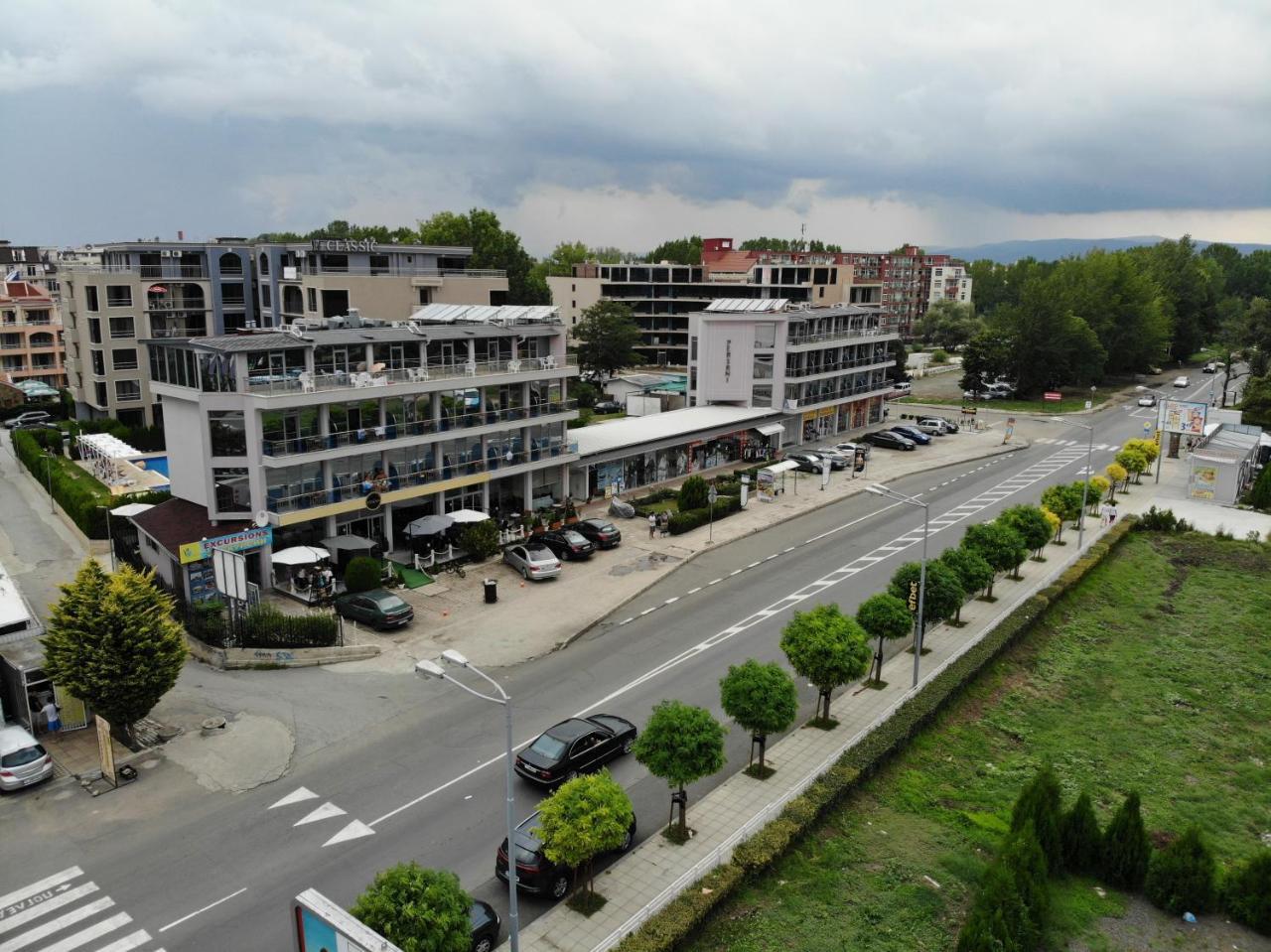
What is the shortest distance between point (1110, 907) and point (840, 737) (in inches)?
315

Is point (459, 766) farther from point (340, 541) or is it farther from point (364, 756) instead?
point (340, 541)

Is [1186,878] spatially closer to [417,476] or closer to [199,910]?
[199,910]

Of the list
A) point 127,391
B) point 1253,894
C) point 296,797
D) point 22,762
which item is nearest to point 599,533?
point 296,797

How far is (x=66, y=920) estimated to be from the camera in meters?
19.0

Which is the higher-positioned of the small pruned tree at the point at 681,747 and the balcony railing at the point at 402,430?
the balcony railing at the point at 402,430

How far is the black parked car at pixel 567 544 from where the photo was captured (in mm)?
41844

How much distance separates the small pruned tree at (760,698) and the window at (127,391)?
6340 cm

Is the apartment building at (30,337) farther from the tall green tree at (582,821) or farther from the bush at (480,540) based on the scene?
the tall green tree at (582,821)

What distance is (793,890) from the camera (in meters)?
19.6

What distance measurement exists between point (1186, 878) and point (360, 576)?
28.7 metres

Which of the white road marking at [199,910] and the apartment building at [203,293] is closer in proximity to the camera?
the white road marking at [199,910]

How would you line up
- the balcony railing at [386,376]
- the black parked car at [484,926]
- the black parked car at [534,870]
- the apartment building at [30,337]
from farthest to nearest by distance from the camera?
the apartment building at [30,337], the balcony railing at [386,376], the black parked car at [534,870], the black parked car at [484,926]

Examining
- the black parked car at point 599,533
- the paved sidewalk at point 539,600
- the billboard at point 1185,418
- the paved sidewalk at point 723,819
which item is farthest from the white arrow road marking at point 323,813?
the billboard at point 1185,418

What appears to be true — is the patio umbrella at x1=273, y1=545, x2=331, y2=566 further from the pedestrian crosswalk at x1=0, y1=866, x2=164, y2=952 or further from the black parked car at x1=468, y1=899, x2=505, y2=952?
the black parked car at x1=468, y1=899, x2=505, y2=952
